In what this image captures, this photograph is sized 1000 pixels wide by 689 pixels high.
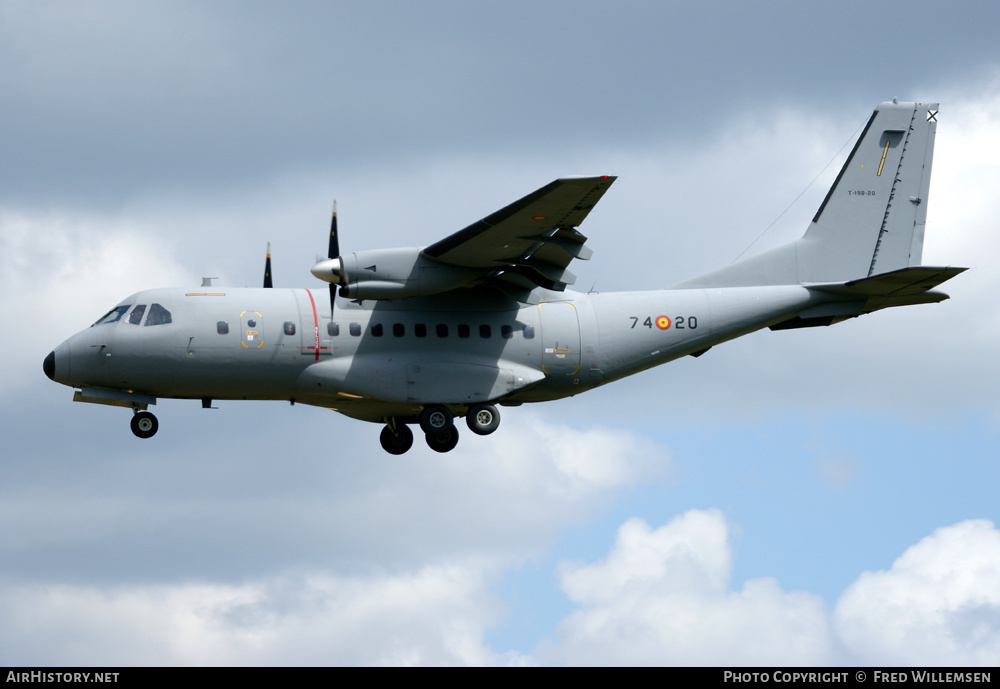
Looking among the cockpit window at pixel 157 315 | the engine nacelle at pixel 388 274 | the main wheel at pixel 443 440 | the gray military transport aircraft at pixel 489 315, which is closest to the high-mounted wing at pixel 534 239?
the gray military transport aircraft at pixel 489 315

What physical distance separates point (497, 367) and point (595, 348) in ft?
7.57

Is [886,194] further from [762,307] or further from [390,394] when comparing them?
[390,394]

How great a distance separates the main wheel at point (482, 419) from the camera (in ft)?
98.8

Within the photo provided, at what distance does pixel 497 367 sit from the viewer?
99.0ft

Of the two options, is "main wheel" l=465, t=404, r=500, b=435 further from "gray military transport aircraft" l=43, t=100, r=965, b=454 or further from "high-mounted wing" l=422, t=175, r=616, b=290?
"high-mounted wing" l=422, t=175, r=616, b=290

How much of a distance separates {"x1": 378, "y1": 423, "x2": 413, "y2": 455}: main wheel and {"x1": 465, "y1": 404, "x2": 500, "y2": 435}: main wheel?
2456 mm

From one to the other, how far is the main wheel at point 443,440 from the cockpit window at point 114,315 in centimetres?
707

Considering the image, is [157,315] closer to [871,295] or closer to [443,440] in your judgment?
[443,440]

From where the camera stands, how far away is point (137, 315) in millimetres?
28922

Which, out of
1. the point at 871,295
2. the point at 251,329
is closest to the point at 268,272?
the point at 251,329

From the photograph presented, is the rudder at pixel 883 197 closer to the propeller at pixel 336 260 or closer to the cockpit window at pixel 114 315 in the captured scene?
the propeller at pixel 336 260

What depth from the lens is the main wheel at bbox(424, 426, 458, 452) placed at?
30.2 m


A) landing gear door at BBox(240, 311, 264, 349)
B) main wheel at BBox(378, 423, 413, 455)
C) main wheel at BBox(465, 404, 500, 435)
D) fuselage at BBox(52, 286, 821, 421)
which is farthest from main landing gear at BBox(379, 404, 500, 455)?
landing gear door at BBox(240, 311, 264, 349)
